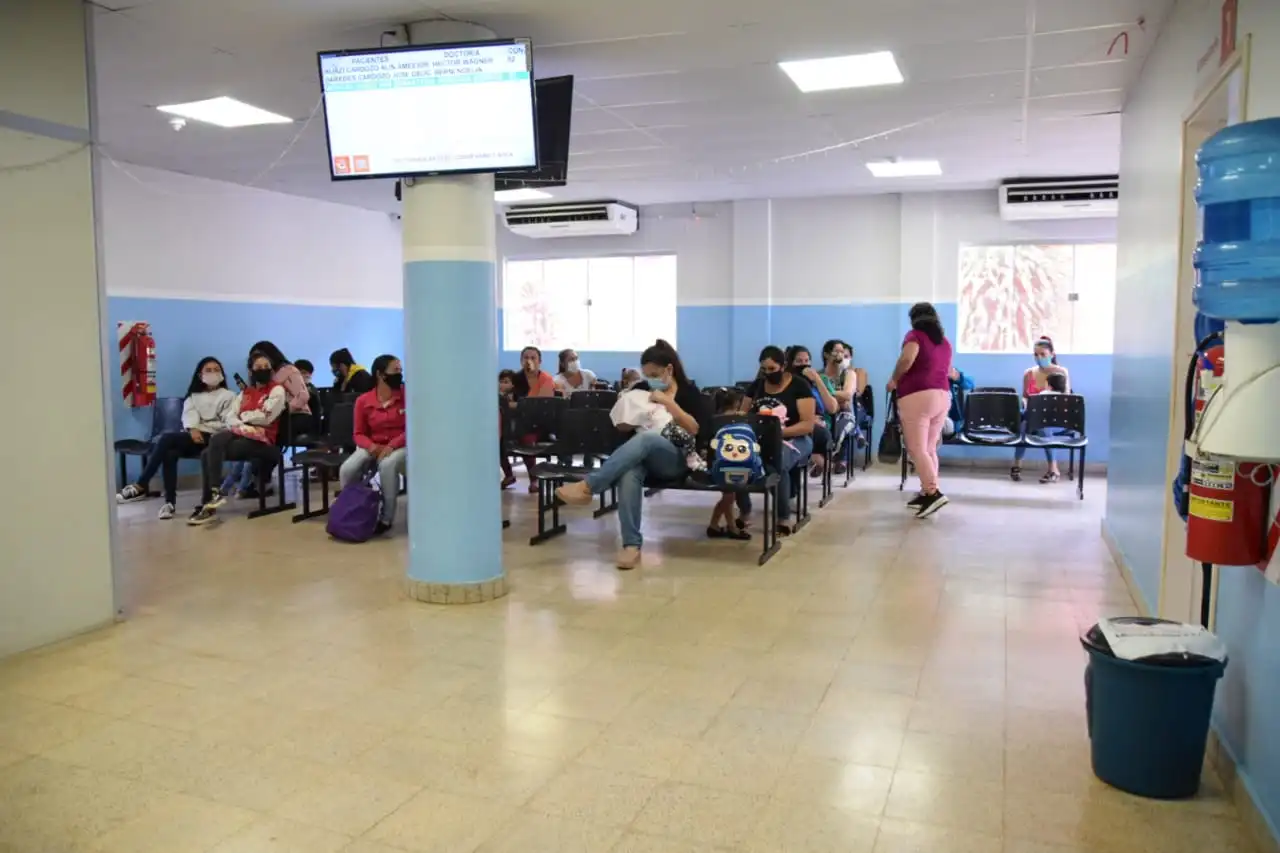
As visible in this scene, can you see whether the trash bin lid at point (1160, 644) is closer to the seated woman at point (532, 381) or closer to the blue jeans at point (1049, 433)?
the seated woman at point (532, 381)

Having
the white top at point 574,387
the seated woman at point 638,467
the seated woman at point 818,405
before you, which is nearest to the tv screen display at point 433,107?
the seated woman at point 638,467

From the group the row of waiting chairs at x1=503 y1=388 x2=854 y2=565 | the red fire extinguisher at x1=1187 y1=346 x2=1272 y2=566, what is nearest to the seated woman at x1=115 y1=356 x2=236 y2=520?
the row of waiting chairs at x1=503 y1=388 x2=854 y2=565

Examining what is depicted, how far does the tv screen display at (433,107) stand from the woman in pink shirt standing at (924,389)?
11.7 feet

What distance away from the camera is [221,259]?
9188mm

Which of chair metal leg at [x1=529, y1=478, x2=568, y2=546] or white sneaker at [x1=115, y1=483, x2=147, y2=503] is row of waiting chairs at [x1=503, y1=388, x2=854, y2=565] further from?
white sneaker at [x1=115, y1=483, x2=147, y2=503]

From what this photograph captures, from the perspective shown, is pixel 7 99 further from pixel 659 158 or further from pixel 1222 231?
pixel 659 158

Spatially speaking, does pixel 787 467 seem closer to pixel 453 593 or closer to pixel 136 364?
pixel 453 593

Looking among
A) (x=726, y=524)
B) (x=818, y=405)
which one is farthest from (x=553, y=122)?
(x=818, y=405)

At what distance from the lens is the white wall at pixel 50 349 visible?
396cm

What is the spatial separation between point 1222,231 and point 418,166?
130 inches

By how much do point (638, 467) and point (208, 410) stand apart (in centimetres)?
386

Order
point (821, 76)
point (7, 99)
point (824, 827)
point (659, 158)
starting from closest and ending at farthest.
A: point (824, 827)
point (7, 99)
point (821, 76)
point (659, 158)

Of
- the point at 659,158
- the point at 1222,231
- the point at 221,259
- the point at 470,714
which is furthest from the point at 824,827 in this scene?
the point at 221,259

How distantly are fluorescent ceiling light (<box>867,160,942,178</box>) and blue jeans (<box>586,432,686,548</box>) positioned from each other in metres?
4.23
